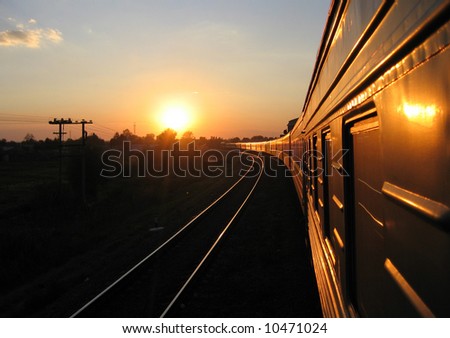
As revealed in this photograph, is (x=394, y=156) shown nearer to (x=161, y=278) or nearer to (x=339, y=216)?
(x=339, y=216)

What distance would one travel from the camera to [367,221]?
7.05 feet

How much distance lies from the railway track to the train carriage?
430 cm

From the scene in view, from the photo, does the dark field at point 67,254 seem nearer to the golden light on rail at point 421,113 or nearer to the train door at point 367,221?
the train door at point 367,221

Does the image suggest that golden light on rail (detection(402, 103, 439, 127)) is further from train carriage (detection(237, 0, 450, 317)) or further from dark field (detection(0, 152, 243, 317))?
dark field (detection(0, 152, 243, 317))

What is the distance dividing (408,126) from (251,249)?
8.16m

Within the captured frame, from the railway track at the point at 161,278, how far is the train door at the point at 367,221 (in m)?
4.09

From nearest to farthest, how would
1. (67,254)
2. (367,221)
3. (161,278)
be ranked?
1. (367,221)
2. (161,278)
3. (67,254)

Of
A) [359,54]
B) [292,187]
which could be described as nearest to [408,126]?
[359,54]

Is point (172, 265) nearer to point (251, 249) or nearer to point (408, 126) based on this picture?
point (251, 249)

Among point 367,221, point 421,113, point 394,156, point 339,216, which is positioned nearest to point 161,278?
point 339,216

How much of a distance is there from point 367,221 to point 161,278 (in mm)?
6148

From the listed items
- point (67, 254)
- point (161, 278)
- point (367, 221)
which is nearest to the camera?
point (367, 221)

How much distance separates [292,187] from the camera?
20.3 m
